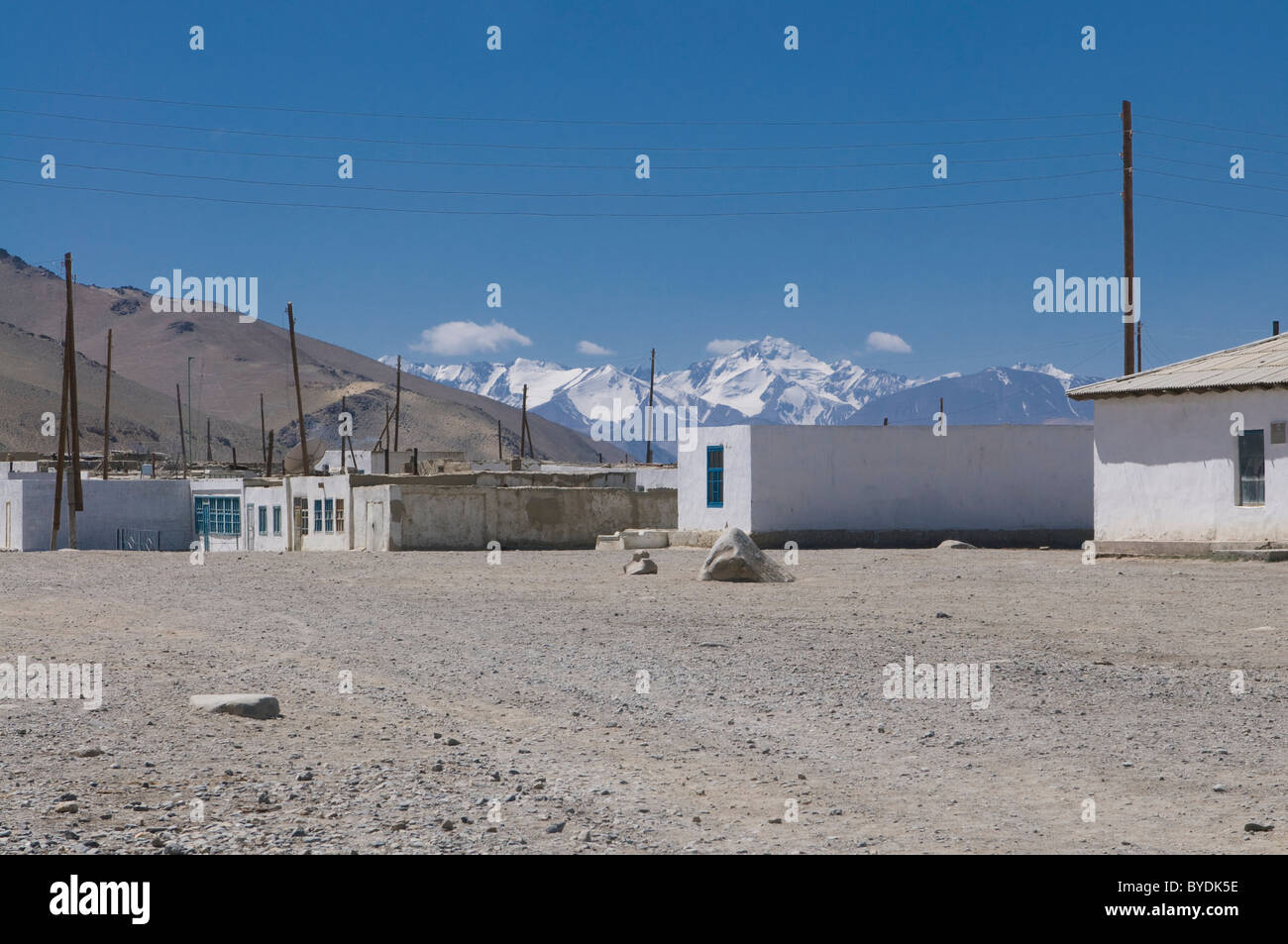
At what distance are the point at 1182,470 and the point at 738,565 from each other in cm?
1101

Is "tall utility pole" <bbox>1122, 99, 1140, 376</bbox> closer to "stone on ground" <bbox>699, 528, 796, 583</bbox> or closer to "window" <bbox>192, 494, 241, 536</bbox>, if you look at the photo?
"stone on ground" <bbox>699, 528, 796, 583</bbox>

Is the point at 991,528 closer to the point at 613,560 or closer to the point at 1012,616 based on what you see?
the point at 613,560

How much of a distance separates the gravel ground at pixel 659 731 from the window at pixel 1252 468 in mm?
7698

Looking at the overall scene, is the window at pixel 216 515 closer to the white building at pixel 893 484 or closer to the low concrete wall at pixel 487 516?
the low concrete wall at pixel 487 516

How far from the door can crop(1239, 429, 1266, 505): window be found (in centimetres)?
2418

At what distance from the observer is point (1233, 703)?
10031 millimetres

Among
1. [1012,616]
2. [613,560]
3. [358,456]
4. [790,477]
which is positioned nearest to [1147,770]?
[1012,616]

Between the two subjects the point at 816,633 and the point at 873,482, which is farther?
the point at 873,482

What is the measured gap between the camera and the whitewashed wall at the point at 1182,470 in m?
25.5

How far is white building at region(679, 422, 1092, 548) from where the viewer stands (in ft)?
115

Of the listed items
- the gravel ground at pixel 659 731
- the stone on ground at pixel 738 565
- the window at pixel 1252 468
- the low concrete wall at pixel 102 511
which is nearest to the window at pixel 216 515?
the low concrete wall at pixel 102 511

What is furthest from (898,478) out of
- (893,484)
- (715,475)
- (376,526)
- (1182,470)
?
(376,526)

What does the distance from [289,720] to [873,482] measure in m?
28.2

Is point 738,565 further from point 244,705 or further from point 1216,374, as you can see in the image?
point 244,705
